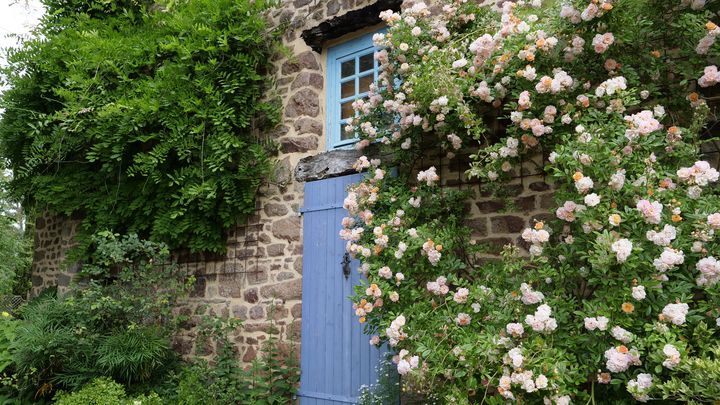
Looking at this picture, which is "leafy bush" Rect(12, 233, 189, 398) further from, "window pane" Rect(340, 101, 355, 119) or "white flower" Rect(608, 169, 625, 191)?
"white flower" Rect(608, 169, 625, 191)

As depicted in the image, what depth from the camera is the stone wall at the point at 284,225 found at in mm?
5008

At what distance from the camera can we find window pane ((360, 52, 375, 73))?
16.4ft

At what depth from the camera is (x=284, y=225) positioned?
516 cm

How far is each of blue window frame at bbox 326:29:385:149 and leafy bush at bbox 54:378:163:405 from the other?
2894mm

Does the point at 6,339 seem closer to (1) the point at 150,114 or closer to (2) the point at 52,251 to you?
(2) the point at 52,251

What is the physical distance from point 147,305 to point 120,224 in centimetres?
168

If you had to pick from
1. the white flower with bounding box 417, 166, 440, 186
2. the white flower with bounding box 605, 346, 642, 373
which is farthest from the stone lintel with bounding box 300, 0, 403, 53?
the white flower with bounding box 605, 346, 642, 373

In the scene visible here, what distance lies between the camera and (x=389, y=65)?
4.16 m

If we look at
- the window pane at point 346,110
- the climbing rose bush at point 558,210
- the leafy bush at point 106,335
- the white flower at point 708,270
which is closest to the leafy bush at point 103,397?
the leafy bush at point 106,335

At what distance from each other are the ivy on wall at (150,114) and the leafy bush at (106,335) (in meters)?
0.58

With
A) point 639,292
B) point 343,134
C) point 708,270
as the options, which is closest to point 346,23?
point 343,134

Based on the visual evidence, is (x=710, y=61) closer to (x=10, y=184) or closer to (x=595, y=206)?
(x=595, y=206)

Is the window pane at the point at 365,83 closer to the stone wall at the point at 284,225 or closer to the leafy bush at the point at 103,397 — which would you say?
the stone wall at the point at 284,225

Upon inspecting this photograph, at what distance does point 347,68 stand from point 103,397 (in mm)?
3836
